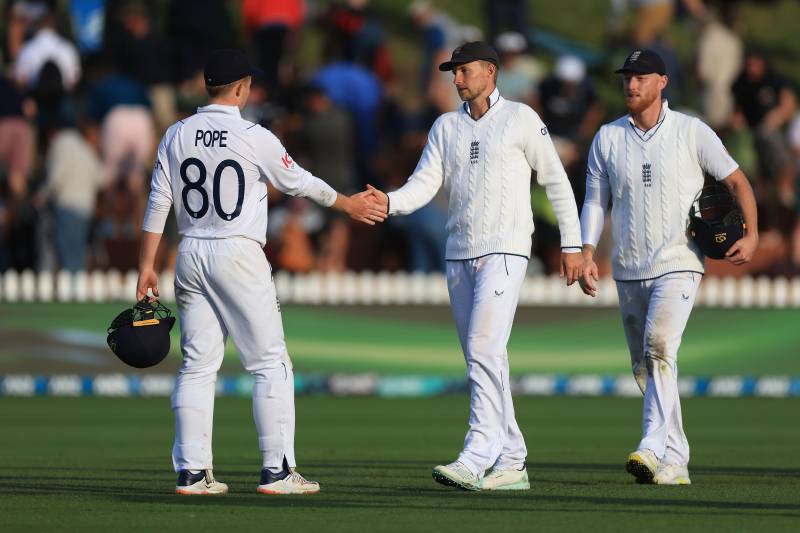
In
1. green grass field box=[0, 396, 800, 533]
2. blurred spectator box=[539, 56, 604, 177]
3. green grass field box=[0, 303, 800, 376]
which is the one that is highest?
blurred spectator box=[539, 56, 604, 177]

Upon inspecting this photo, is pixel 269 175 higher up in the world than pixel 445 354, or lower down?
higher up

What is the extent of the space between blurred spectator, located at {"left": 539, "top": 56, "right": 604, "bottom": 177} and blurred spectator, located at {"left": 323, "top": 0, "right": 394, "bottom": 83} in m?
2.72

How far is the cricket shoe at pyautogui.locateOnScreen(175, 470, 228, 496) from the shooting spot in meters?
9.71

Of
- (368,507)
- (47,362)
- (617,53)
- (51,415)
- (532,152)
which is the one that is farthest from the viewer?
(617,53)

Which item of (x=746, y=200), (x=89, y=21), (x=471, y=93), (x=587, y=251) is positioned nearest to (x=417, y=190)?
(x=471, y=93)

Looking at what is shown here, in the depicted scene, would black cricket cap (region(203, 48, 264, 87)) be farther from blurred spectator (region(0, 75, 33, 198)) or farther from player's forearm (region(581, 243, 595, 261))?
blurred spectator (region(0, 75, 33, 198))

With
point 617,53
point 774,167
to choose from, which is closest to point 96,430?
point 774,167

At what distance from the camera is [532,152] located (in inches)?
405

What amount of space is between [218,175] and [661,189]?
107 inches

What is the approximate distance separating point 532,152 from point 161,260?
9.64 meters

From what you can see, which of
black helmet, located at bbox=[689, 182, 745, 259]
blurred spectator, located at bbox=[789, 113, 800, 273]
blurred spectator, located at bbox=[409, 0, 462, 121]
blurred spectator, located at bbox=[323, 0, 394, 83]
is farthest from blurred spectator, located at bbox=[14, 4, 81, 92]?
black helmet, located at bbox=[689, 182, 745, 259]

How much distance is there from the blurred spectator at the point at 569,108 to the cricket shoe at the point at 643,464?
32.6 ft

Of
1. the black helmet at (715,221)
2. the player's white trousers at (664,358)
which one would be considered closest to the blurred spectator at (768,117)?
the black helmet at (715,221)

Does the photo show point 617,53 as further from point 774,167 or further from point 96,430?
point 96,430
